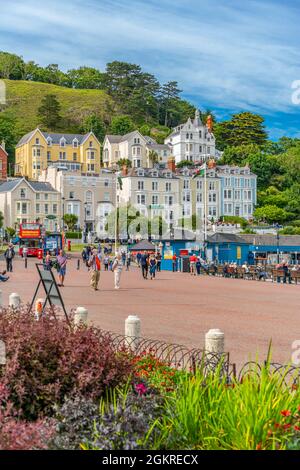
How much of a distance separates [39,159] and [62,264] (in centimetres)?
10050

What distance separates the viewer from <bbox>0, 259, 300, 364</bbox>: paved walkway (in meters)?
14.2

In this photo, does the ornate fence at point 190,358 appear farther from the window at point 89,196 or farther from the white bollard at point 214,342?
the window at point 89,196

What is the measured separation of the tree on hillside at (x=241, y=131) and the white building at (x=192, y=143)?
896 cm

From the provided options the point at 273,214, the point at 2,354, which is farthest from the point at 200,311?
the point at 273,214

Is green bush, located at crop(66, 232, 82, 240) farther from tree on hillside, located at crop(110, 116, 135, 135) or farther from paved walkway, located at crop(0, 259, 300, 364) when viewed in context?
tree on hillside, located at crop(110, 116, 135, 135)

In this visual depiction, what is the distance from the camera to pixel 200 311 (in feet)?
66.8

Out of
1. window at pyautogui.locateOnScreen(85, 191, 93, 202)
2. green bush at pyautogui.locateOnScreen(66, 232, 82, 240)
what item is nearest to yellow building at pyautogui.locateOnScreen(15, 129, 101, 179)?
window at pyautogui.locateOnScreen(85, 191, 93, 202)

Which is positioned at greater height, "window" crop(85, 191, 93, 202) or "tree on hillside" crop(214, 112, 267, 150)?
"tree on hillside" crop(214, 112, 267, 150)

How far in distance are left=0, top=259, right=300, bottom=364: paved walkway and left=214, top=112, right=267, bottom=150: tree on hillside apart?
379 ft

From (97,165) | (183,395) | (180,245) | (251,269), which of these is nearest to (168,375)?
(183,395)

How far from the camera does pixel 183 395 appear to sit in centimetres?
761

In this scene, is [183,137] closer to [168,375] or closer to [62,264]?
[62,264]

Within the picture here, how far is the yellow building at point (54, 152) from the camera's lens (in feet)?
420

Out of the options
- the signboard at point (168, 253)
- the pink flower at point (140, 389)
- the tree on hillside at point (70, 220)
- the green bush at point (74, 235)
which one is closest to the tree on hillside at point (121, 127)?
the tree on hillside at point (70, 220)
